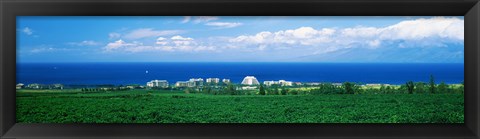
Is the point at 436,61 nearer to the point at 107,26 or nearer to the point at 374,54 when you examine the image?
the point at 374,54

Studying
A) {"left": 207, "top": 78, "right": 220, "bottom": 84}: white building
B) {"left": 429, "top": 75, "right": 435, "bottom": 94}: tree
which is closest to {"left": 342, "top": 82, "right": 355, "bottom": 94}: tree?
{"left": 429, "top": 75, "right": 435, "bottom": 94}: tree

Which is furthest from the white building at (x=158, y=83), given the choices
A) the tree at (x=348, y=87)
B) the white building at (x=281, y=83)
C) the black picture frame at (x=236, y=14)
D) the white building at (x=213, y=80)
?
the black picture frame at (x=236, y=14)

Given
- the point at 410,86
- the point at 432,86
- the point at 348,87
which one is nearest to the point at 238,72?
the point at 348,87

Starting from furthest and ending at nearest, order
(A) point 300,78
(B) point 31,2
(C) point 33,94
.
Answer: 1. (A) point 300,78
2. (C) point 33,94
3. (B) point 31,2

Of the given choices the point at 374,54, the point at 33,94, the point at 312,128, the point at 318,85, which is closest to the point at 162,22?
the point at 33,94

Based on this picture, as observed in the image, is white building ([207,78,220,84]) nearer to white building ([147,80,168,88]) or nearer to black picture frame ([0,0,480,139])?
white building ([147,80,168,88])

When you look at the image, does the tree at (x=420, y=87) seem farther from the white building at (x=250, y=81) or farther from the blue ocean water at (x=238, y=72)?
the white building at (x=250, y=81)

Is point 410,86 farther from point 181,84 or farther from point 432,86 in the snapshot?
point 181,84
